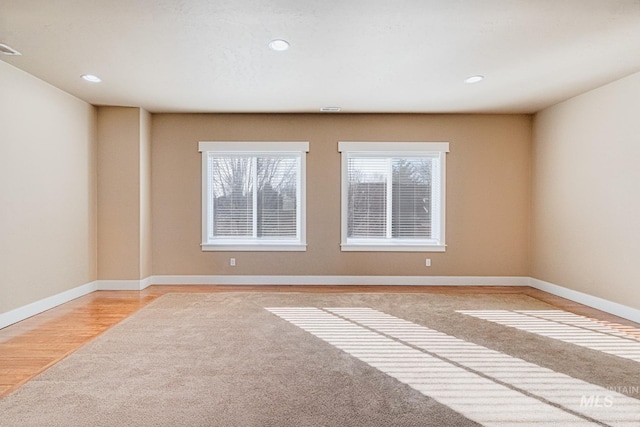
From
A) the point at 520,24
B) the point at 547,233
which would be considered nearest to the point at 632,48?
the point at 520,24

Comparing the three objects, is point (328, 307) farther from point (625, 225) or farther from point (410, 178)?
point (625, 225)

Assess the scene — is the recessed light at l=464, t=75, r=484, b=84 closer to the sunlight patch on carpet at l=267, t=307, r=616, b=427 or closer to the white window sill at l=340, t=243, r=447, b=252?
the white window sill at l=340, t=243, r=447, b=252

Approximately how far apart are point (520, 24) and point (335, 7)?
153cm

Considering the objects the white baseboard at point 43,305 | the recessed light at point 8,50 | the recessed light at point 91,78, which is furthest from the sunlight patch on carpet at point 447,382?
the recessed light at point 8,50

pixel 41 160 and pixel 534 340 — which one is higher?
pixel 41 160

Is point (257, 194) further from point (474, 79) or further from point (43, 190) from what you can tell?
point (474, 79)

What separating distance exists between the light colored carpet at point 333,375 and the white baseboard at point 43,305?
3.94ft

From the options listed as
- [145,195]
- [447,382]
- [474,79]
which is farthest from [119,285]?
[474,79]

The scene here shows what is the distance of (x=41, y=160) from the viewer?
13.6ft

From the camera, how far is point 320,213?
5570 mm

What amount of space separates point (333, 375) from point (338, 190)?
3.45 metres

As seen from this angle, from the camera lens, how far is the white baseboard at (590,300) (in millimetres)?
3888

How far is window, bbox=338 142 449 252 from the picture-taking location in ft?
18.4

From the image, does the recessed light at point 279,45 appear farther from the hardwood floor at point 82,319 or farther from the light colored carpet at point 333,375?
the hardwood floor at point 82,319
